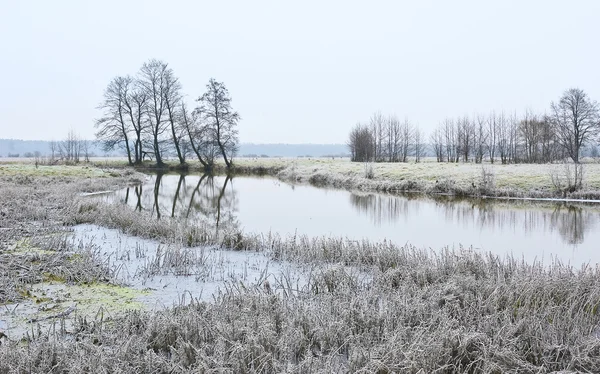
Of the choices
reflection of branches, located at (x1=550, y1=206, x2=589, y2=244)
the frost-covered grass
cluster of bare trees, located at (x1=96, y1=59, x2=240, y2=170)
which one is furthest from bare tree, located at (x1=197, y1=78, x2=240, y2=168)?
reflection of branches, located at (x1=550, y1=206, x2=589, y2=244)

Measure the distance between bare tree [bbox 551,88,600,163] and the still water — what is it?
39.0 meters

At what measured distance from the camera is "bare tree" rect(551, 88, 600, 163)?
5078 cm

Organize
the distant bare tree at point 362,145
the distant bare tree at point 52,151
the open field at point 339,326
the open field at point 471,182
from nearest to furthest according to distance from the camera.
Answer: the open field at point 339,326, the open field at point 471,182, the distant bare tree at point 52,151, the distant bare tree at point 362,145

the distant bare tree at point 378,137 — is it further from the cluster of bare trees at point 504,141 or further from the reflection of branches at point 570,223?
the reflection of branches at point 570,223

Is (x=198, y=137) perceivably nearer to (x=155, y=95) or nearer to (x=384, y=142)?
(x=155, y=95)

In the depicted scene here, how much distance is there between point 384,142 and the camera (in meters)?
72.5

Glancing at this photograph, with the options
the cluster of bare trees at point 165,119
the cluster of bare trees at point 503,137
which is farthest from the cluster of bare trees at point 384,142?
the cluster of bare trees at point 165,119

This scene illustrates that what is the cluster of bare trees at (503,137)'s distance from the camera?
5131cm

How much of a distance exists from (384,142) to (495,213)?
56.8 m

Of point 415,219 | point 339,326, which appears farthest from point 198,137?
point 339,326

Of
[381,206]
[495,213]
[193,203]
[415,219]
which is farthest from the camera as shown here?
[193,203]

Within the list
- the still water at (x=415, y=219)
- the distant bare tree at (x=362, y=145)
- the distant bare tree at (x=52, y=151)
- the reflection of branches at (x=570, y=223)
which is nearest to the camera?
the still water at (x=415, y=219)

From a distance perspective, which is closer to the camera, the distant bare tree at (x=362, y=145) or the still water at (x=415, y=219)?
the still water at (x=415, y=219)

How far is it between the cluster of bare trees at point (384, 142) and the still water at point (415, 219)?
3873cm
